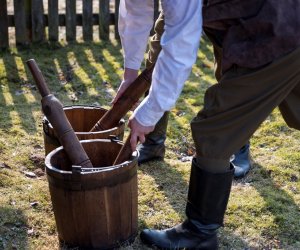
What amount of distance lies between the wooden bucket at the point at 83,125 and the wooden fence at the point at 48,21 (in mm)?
3710

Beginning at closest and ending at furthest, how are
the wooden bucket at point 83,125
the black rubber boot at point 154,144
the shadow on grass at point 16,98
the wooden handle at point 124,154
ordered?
the wooden handle at point 124,154 < the wooden bucket at point 83,125 < the black rubber boot at point 154,144 < the shadow on grass at point 16,98

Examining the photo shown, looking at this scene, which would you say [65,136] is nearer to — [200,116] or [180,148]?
[200,116]

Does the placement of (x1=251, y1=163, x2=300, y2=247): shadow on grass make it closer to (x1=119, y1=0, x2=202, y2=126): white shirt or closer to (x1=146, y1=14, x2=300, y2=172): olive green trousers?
(x1=146, y1=14, x2=300, y2=172): olive green trousers

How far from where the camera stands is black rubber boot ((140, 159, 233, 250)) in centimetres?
313

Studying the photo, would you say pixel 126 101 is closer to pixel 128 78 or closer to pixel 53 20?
pixel 128 78

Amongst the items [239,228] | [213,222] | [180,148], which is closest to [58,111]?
[213,222]

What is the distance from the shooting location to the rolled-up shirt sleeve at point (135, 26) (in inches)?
143

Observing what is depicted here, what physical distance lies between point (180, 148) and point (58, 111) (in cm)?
189

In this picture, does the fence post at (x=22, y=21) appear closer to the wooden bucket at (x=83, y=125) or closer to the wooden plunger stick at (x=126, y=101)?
the wooden bucket at (x=83, y=125)

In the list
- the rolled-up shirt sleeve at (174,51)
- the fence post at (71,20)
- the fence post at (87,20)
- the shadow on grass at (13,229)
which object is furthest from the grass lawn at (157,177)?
the fence post at (87,20)

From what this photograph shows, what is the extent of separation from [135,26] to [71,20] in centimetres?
422

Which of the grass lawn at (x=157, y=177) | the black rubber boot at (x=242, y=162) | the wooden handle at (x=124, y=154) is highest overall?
the wooden handle at (x=124, y=154)

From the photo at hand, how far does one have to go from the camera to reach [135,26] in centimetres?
369

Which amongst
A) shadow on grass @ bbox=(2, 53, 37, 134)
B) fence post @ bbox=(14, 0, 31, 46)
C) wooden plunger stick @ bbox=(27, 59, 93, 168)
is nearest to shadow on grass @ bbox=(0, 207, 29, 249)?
wooden plunger stick @ bbox=(27, 59, 93, 168)
